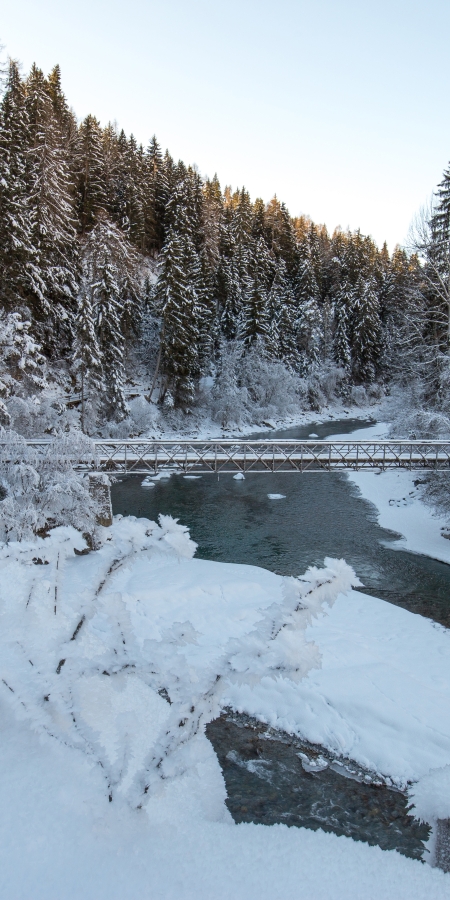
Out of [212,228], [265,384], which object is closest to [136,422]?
[265,384]

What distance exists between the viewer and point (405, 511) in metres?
23.5

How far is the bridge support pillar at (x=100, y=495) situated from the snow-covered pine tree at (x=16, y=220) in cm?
1155

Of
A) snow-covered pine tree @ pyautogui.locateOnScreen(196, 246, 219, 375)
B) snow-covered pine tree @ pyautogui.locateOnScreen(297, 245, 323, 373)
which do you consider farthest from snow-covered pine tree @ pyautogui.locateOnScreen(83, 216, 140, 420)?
snow-covered pine tree @ pyautogui.locateOnScreen(297, 245, 323, 373)

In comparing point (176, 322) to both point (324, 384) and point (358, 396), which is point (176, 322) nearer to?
point (324, 384)

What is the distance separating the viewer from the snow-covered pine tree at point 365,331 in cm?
5947

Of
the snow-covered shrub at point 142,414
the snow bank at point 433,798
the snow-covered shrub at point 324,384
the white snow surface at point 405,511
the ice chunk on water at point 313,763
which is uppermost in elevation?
the snow-covered shrub at point 324,384

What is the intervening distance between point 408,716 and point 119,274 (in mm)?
36833

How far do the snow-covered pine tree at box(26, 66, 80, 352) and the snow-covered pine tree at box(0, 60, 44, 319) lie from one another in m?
0.70

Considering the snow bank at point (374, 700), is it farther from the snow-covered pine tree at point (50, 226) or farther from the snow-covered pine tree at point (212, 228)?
the snow-covered pine tree at point (212, 228)

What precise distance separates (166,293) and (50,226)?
1030 cm

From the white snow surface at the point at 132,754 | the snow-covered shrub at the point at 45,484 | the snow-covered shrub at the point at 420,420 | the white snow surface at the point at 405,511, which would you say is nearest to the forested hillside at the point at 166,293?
the snow-covered shrub at the point at 420,420

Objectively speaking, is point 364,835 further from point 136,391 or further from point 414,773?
point 136,391

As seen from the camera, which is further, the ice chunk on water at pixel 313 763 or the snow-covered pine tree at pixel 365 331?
the snow-covered pine tree at pixel 365 331

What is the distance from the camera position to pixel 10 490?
1642 cm
